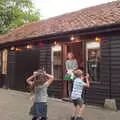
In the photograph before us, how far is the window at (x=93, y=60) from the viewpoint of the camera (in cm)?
1486

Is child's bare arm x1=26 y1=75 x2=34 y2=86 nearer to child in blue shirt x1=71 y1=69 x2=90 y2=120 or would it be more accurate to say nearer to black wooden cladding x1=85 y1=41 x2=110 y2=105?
child in blue shirt x1=71 y1=69 x2=90 y2=120

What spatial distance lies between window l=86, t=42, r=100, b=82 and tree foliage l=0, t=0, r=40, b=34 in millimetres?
23818

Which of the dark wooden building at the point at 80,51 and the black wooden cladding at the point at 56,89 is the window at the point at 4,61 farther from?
the black wooden cladding at the point at 56,89

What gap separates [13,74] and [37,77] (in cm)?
1275

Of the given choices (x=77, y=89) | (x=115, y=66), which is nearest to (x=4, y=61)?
(x=115, y=66)

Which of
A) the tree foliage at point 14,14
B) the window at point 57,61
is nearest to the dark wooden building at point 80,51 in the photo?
the window at point 57,61

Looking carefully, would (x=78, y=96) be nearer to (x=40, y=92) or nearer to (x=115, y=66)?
(x=40, y=92)

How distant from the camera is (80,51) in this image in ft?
52.4

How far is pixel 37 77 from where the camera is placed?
930 centimetres

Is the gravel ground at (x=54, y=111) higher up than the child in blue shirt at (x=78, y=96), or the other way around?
the child in blue shirt at (x=78, y=96)

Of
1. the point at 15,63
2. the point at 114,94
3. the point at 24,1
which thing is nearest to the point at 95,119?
the point at 114,94

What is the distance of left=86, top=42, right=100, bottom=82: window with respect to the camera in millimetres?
14859

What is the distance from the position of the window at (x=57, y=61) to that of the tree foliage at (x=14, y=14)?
21376mm

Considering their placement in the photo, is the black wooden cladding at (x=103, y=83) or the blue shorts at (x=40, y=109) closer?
the blue shorts at (x=40, y=109)
